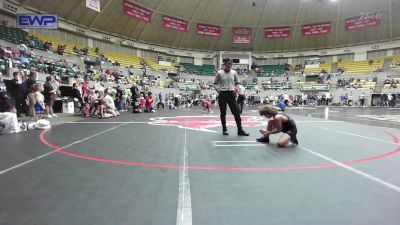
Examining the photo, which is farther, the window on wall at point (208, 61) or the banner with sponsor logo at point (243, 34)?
the window on wall at point (208, 61)

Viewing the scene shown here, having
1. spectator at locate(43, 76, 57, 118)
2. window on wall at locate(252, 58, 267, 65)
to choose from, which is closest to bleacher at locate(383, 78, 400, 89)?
window on wall at locate(252, 58, 267, 65)

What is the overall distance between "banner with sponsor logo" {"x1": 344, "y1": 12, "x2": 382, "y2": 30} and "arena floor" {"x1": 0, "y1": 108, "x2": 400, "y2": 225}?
101ft

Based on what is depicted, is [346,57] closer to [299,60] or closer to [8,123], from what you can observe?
[299,60]

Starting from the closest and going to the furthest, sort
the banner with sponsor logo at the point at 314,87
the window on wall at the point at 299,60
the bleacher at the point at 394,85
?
the bleacher at the point at 394,85 < the banner with sponsor logo at the point at 314,87 < the window on wall at the point at 299,60

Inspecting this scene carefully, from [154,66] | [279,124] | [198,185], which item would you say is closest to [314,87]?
[154,66]

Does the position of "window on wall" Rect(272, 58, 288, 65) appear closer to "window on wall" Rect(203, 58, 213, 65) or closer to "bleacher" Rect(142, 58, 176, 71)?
"window on wall" Rect(203, 58, 213, 65)

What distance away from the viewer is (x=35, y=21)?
13.2 meters

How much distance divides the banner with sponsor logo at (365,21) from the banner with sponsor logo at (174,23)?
18.7 metres

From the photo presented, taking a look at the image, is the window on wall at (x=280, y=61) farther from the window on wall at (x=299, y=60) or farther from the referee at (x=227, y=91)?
the referee at (x=227, y=91)

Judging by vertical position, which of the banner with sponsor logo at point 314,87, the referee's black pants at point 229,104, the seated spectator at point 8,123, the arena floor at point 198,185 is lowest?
the arena floor at point 198,185

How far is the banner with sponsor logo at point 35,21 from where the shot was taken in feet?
42.0

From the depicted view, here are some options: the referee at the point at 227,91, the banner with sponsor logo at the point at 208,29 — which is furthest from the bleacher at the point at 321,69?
the referee at the point at 227,91

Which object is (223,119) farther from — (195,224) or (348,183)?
(195,224)

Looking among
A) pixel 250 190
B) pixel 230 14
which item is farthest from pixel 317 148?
pixel 230 14
